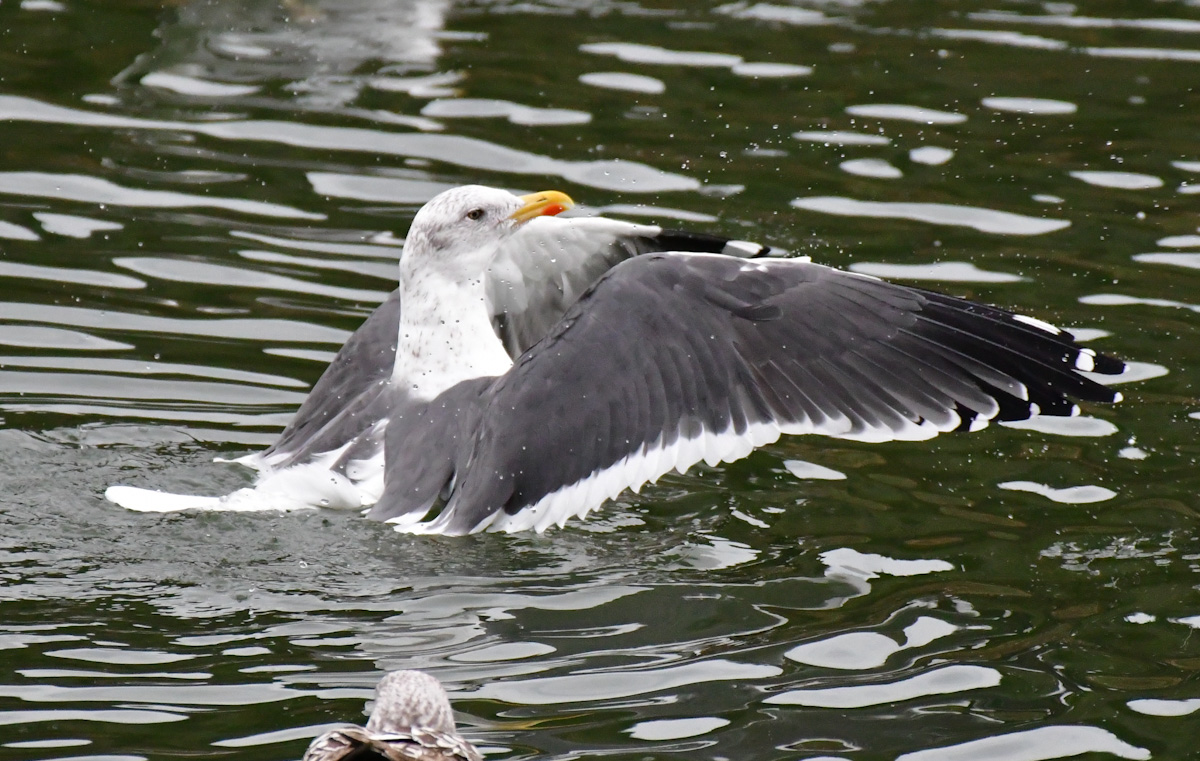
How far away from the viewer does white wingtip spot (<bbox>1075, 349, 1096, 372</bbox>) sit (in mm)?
6287

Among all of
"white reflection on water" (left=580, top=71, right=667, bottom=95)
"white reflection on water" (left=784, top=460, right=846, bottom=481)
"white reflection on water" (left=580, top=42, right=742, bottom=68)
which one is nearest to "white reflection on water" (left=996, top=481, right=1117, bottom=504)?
"white reflection on water" (left=784, top=460, right=846, bottom=481)

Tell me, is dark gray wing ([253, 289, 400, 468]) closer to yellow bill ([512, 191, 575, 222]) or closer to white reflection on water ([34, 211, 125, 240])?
yellow bill ([512, 191, 575, 222])

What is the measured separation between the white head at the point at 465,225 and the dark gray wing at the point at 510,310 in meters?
0.15

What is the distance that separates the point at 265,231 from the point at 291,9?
3932 millimetres

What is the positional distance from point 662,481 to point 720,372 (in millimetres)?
1132

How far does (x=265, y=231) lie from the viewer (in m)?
9.80

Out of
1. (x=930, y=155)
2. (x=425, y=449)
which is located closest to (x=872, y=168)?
(x=930, y=155)

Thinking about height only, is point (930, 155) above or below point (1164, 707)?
above

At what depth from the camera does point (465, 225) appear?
24.3ft

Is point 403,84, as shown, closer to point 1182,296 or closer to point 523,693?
point 1182,296

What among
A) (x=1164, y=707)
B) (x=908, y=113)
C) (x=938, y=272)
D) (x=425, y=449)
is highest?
(x=908, y=113)

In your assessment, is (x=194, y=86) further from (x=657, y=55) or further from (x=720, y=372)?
(x=720, y=372)

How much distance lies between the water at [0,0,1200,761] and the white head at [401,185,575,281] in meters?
1.11

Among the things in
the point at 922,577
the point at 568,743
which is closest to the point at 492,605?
the point at 568,743
